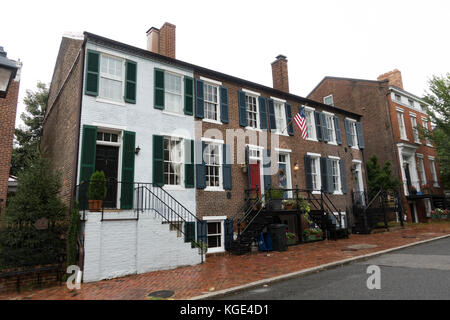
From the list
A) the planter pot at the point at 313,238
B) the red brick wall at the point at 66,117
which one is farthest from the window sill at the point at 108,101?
the planter pot at the point at 313,238

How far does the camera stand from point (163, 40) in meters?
12.6

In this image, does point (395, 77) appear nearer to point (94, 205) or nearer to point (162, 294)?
point (94, 205)

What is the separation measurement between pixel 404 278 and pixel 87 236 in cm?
741

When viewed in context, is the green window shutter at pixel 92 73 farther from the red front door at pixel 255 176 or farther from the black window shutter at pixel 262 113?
the black window shutter at pixel 262 113

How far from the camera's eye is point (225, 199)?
39.4ft

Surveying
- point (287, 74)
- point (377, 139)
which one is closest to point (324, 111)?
point (287, 74)

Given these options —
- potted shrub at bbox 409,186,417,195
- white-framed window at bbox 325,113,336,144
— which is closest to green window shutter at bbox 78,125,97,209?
white-framed window at bbox 325,113,336,144

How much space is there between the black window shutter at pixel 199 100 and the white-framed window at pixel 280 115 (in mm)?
4576

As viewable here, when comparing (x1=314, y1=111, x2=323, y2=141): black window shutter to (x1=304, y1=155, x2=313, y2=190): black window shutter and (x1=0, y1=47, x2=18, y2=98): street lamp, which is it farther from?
(x1=0, y1=47, x2=18, y2=98): street lamp

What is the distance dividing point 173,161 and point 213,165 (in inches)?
69.4

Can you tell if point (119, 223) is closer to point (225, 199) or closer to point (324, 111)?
point (225, 199)

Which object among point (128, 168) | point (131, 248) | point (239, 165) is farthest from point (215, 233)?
point (128, 168)

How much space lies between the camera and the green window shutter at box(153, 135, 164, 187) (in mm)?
10352

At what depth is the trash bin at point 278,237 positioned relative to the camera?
1131 centimetres
